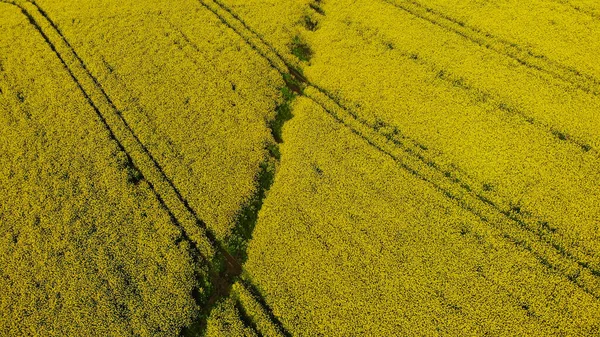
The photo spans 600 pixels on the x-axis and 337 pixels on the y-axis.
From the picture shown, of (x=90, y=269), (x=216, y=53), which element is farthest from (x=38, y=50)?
(x=90, y=269)

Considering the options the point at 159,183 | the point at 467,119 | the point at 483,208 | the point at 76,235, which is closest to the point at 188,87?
the point at 159,183

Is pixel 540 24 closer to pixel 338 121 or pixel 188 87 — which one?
pixel 338 121

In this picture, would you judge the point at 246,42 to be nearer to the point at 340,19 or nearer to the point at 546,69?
the point at 340,19

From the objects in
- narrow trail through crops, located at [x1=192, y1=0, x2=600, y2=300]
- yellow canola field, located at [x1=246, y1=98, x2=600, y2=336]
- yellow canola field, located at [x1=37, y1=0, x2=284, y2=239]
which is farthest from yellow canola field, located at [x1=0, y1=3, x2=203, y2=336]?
narrow trail through crops, located at [x1=192, y1=0, x2=600, y2=300]

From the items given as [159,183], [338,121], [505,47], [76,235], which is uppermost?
[505,47]

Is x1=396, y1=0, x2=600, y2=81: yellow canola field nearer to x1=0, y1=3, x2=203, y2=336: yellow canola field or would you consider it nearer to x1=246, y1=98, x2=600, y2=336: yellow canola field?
x1=246, y1=98, x2=600, y2=336: yellow canola field
